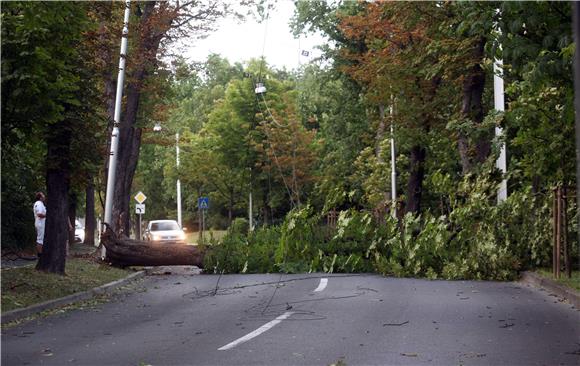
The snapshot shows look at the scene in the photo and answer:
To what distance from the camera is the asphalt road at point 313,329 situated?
925 cm

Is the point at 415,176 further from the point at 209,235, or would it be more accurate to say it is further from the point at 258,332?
the point at 258,332

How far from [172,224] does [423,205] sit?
515 inches

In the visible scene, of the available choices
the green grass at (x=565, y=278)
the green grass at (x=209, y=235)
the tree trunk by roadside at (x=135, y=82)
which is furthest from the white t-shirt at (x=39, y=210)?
the green grass at (x=565, y=278)

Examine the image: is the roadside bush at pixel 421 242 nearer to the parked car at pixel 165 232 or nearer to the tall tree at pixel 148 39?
the tall tree at pixel 148 39

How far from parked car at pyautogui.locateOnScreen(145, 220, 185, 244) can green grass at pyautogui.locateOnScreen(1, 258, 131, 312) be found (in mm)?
23439

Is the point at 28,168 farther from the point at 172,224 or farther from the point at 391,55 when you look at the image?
the point at 172,224

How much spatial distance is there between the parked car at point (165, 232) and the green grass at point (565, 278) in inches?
1089

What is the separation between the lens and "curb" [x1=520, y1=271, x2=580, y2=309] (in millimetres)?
14438

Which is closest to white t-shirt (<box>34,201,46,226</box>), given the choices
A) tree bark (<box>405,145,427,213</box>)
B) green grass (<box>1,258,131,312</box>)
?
green grass (<box>1,258,131,312</box>)

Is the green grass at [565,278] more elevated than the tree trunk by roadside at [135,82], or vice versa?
the tree trunk by roadside at [135,82]

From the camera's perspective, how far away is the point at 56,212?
19188 mm

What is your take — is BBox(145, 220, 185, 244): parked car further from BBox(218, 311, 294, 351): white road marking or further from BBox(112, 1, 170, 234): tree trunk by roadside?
BBox(218, 311, 294, 351): white road marking

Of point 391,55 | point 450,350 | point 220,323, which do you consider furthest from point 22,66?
point 391,55

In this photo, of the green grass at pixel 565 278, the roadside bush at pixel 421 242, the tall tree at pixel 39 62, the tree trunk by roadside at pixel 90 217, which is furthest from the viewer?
the tree trunk by roadside at pixel 90 217
